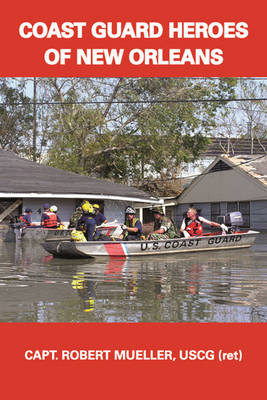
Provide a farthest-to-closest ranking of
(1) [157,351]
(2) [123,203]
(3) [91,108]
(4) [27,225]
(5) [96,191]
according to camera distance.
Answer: (3) [91,108] → (2) [123,203] → (5) [96,191] → (4) [27,225] → (1) [157,351]

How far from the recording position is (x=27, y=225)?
2675cm

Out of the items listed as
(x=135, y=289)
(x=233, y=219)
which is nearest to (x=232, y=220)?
(x=233, y=219)

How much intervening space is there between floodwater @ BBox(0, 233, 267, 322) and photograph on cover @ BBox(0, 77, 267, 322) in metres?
0.03

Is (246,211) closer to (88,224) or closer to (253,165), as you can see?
(253,165)

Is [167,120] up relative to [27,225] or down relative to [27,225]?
up

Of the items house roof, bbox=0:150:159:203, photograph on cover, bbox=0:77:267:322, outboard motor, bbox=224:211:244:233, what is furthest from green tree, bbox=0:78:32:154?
outboard motor, bbox=224:211:244:233

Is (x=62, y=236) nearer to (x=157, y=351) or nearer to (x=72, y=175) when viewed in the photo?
(x=72, y=175)

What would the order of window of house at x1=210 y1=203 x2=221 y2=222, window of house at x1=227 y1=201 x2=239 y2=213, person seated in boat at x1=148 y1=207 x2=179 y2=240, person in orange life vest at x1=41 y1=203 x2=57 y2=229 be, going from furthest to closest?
window of house at x1=210 y1=203 x2=221 y2=222
window of house at x1=227 y1=201 x2=239 y2=213
person in orange life vest at x1=41 y1=203 x2=57 y2=229
person seated in boat at x1=148 y1=207 x2=179 y2=240

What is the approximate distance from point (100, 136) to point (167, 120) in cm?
468

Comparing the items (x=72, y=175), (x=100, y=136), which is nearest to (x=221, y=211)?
(x=100, y=136)

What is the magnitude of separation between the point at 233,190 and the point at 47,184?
14539mm

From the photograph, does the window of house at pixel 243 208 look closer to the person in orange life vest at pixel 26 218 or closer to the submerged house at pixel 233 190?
the submerged house at pixel 233 190

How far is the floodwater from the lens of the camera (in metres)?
8.49

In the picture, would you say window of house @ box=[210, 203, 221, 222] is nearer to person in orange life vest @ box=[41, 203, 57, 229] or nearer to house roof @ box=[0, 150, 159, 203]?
house roof @ box=[0, 150, 159, 203]
